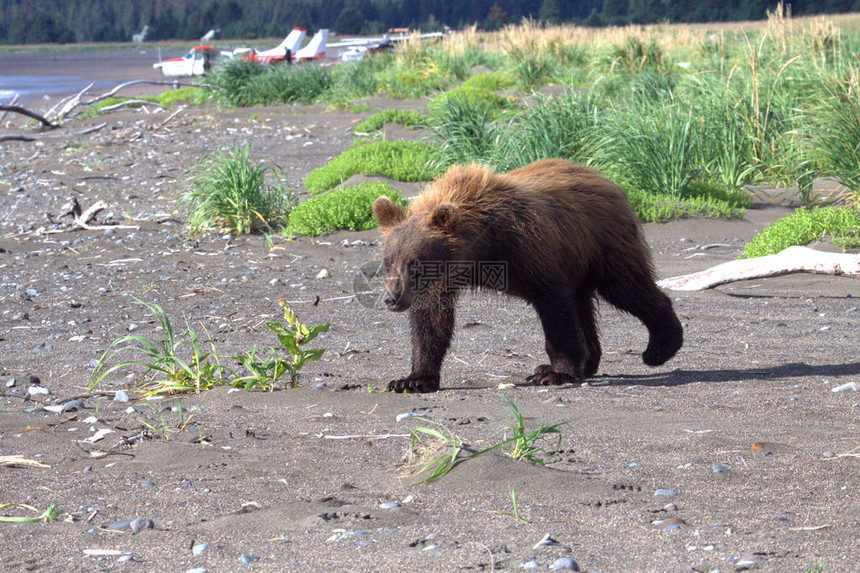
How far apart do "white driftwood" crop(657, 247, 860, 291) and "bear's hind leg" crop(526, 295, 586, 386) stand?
266 cm

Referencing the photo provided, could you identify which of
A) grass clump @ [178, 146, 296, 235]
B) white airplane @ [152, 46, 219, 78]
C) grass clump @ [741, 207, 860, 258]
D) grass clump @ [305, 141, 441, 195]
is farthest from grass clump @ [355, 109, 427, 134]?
white airplane @ [152, 46, 219, 78]

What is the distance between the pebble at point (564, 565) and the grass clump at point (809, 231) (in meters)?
5.86

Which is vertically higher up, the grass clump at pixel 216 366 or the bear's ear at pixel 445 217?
the bear's ear at pixel 445 217

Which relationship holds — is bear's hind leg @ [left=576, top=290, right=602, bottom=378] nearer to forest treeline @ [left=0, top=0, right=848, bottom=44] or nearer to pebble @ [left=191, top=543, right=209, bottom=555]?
pebble @ [left=191, top=543, right=209, bottom=555]

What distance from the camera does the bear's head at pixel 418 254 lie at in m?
4.69

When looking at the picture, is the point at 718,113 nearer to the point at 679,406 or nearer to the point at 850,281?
the point at 850,281

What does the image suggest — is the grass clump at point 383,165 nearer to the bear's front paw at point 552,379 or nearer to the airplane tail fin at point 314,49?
the bear's front paw at point 552,379

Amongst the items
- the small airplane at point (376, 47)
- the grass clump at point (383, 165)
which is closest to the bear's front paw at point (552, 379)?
the grass clump at point (383, 165)

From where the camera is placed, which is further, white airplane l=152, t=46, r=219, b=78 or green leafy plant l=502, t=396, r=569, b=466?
white airplane l=152, t=46, r=219, b=78

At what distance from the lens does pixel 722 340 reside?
612 centimetres

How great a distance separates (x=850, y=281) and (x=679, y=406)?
390cm

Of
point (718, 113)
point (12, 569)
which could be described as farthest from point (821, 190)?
point (12, 569)

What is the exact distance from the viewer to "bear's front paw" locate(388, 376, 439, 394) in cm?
493

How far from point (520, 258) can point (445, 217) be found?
0.46m
